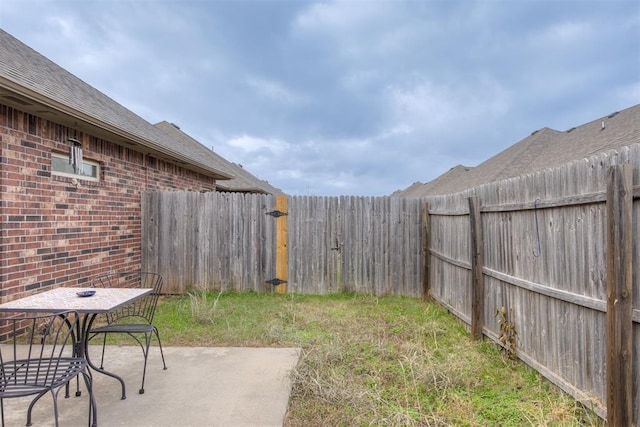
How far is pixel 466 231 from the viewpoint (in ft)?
15.9

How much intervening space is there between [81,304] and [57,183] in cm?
299

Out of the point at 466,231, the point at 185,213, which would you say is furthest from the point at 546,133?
the point at 185,213

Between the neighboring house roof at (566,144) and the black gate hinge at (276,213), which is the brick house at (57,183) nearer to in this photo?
Answer: the black gate hinge at (276,213)

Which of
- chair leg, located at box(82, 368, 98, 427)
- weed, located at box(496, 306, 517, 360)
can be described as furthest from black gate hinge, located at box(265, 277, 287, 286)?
chair leg, located at box(82, 368, 98, 427)

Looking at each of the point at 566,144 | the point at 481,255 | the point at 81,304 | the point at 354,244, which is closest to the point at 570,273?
the point at 481,255

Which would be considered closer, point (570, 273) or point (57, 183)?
point (570, 273)

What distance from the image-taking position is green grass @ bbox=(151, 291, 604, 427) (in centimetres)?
258

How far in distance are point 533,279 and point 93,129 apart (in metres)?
6.05

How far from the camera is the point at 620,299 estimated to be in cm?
210

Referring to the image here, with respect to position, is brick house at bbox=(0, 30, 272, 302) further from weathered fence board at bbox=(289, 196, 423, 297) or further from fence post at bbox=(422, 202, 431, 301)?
fence post at bbox=(422, 202, 431, 301)

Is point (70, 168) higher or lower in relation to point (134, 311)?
higher

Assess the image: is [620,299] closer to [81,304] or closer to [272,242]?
[81,304]

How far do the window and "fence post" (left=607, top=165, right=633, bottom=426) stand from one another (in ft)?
19.9

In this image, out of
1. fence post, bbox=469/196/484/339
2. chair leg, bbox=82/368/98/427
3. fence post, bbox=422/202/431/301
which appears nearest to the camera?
chair leg, bbox=82/368/98/427
